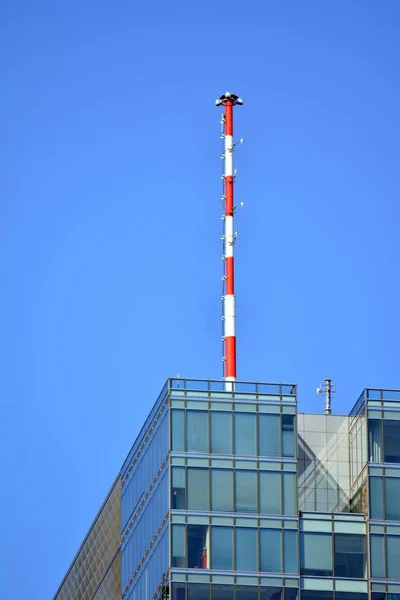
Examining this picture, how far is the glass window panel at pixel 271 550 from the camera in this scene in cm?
13388

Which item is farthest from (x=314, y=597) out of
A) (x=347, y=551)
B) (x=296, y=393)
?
(x=296, y=393)

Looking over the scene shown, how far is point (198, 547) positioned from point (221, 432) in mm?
7264

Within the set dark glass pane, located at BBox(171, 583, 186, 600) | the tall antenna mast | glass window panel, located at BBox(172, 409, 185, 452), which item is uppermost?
the tall antenna mast

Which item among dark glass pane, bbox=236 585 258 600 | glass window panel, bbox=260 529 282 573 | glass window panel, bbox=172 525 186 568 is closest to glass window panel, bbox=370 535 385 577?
glass window panel, bbox=260 529 282 573

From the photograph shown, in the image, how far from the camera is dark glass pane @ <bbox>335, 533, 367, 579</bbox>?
136m

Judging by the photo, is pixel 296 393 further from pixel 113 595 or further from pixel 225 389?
pixel 113 595

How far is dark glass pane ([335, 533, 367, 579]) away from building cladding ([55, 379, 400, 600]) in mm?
61

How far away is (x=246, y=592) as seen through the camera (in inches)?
5236

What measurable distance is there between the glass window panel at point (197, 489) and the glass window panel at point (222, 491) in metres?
0.43

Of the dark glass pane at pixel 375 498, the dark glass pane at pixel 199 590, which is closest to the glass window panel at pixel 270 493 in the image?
the dark glass pane at pixel 199 590

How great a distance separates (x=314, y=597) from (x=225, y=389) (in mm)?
14014

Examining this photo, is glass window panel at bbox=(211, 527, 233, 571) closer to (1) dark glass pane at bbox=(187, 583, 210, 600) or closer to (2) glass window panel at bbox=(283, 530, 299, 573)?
(1) dark glass pane at bbox=(187, 583, 210, 600)

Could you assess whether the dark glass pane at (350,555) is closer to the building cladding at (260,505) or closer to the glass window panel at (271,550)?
the building cladding at (260,505)

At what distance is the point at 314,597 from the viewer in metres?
134
